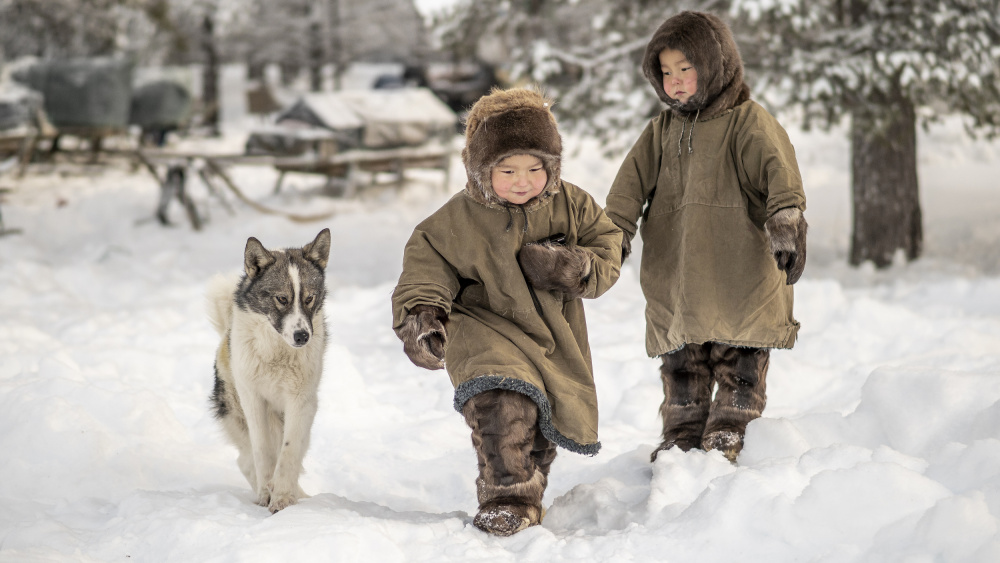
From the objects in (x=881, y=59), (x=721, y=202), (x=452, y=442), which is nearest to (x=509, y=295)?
(x=721, y=202)

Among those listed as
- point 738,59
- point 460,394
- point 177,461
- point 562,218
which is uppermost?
point 738,59

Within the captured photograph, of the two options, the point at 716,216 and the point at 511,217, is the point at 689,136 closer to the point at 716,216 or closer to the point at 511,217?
the point at 716,216

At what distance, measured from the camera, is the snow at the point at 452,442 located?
9.21ft

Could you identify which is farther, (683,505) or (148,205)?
(148,205)

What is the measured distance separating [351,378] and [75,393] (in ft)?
5.36

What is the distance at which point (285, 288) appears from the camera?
349cm

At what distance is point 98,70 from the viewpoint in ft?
55.4

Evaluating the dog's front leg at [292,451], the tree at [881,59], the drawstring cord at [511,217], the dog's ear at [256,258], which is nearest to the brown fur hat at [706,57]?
the drawstring cord at [511,217]

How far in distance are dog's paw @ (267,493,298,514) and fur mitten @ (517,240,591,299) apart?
4.42 feet

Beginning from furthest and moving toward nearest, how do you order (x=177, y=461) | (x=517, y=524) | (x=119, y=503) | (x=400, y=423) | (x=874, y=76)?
(x=874, y=76) → (x=400, y=423) → (x=177, y=461) → (x=119, y=503) → (x=517, y=524)

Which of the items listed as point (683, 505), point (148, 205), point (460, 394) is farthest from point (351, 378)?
point (148, 205)

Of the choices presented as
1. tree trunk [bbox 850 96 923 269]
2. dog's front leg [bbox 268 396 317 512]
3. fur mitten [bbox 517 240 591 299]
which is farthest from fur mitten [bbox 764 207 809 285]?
tree trunk [bbox 850 96 923 269]

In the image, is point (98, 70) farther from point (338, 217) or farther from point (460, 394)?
point (460, 394)

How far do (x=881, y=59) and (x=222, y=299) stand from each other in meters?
5.79
